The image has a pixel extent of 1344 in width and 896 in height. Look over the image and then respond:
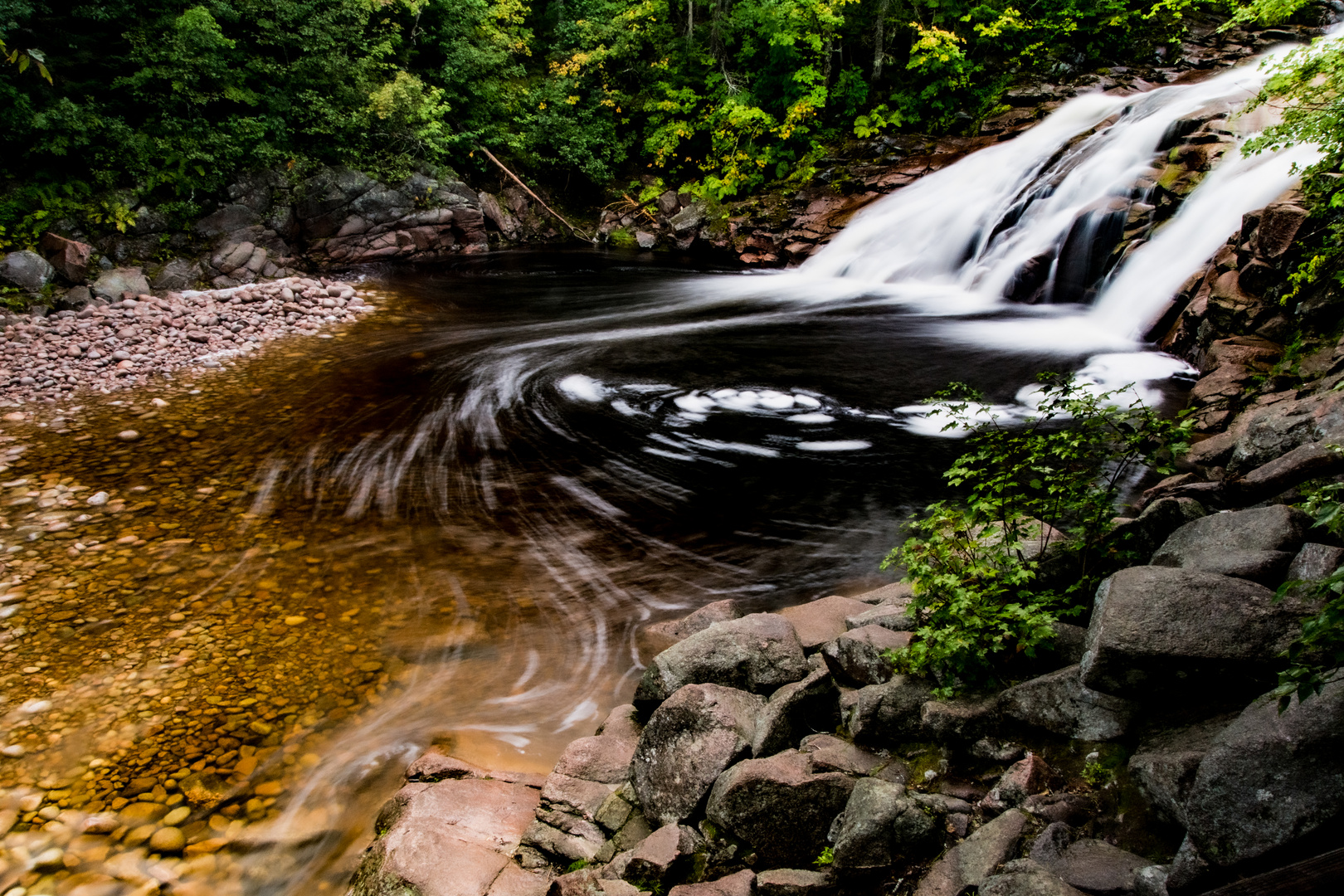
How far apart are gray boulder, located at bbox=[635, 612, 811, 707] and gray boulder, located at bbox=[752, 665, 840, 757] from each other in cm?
17

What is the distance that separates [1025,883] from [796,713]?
121cm

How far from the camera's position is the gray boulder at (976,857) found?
2.09m

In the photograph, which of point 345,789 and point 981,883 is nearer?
point 981,883

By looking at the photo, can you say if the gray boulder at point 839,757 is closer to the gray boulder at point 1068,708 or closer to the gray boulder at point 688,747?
the gray boulder at point 688,747

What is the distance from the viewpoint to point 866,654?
318 centimetres

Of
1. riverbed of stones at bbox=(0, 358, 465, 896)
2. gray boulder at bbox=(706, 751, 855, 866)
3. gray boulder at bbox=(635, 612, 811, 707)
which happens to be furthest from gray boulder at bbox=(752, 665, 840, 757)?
riverbed of stones at bbox=(0, 358, 465, 896)

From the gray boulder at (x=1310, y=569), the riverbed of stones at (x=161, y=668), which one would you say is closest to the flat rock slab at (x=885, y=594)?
the gray boulder at (x=1310, y=569)

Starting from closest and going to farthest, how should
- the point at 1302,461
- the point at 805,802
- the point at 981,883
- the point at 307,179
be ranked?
the point at 981,883, the point at 805,802, the point at 1302,461, the point at 307,179

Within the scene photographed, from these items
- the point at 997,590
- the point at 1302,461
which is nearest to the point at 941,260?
the point at 1302,461

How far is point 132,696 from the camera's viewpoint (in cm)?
393

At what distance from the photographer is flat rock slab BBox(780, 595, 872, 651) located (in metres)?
3.80

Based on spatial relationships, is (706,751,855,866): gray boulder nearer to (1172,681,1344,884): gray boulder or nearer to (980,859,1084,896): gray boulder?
(980,859,1084,896): gray boulder

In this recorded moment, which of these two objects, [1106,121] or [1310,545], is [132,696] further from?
[1106,121]

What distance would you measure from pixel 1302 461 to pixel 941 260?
10.6 metres
